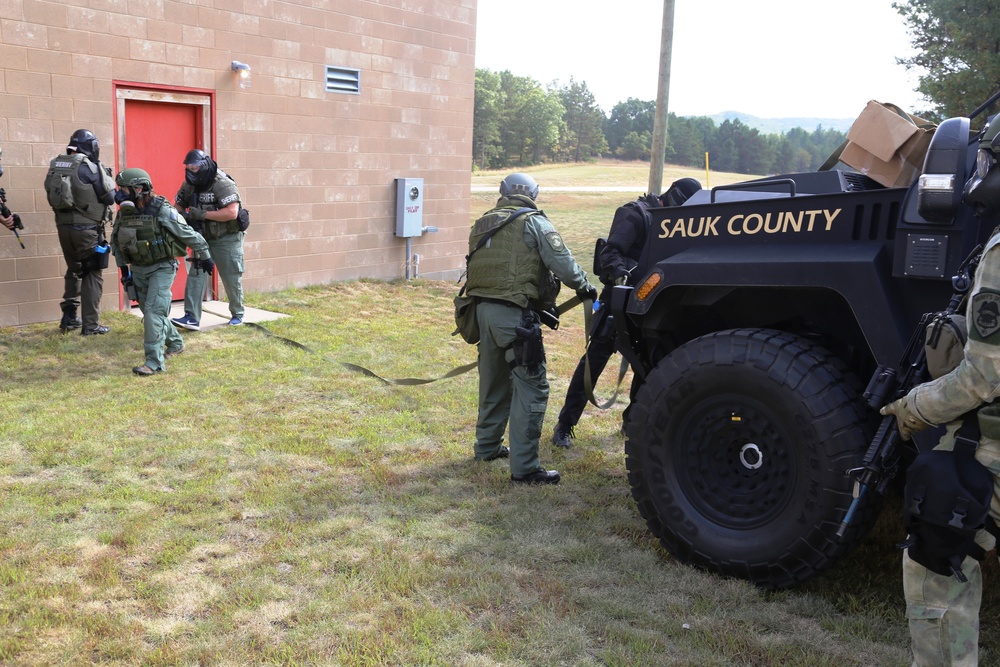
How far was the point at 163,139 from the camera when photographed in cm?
976

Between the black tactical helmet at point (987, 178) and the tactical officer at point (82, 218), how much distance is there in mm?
7640

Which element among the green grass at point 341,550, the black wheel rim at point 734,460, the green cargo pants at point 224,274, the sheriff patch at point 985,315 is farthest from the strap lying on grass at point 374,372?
the sheriff patch at point 985,315

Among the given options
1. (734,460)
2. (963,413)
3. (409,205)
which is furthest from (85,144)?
(963,413)

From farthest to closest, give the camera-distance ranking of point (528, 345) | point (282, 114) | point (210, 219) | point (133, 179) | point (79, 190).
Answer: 1. point (282, 114)
2. point (210, 219)
3. point (79, 190)
4. point (133, 179)
5. point (528, 345)

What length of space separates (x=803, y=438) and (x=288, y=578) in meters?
2.29

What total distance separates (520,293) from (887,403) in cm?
244

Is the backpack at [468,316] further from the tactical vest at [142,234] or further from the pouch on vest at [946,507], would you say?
the tactical vest at [142,234]

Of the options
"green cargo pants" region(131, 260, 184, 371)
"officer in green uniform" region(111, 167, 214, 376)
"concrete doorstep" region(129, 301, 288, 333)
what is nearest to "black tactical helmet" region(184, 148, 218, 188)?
"officer in green uniform" region(111, 167, 214, 376)

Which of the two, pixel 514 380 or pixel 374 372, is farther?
pixel 374 372

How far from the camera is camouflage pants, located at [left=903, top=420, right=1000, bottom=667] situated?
276 cm

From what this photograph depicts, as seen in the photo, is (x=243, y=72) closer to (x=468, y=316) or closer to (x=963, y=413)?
(x=468, y=316)

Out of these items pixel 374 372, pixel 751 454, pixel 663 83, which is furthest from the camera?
pixel 663 83

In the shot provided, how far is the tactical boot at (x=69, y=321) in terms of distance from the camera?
28.4 ft

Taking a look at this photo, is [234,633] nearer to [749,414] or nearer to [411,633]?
[411,633]
